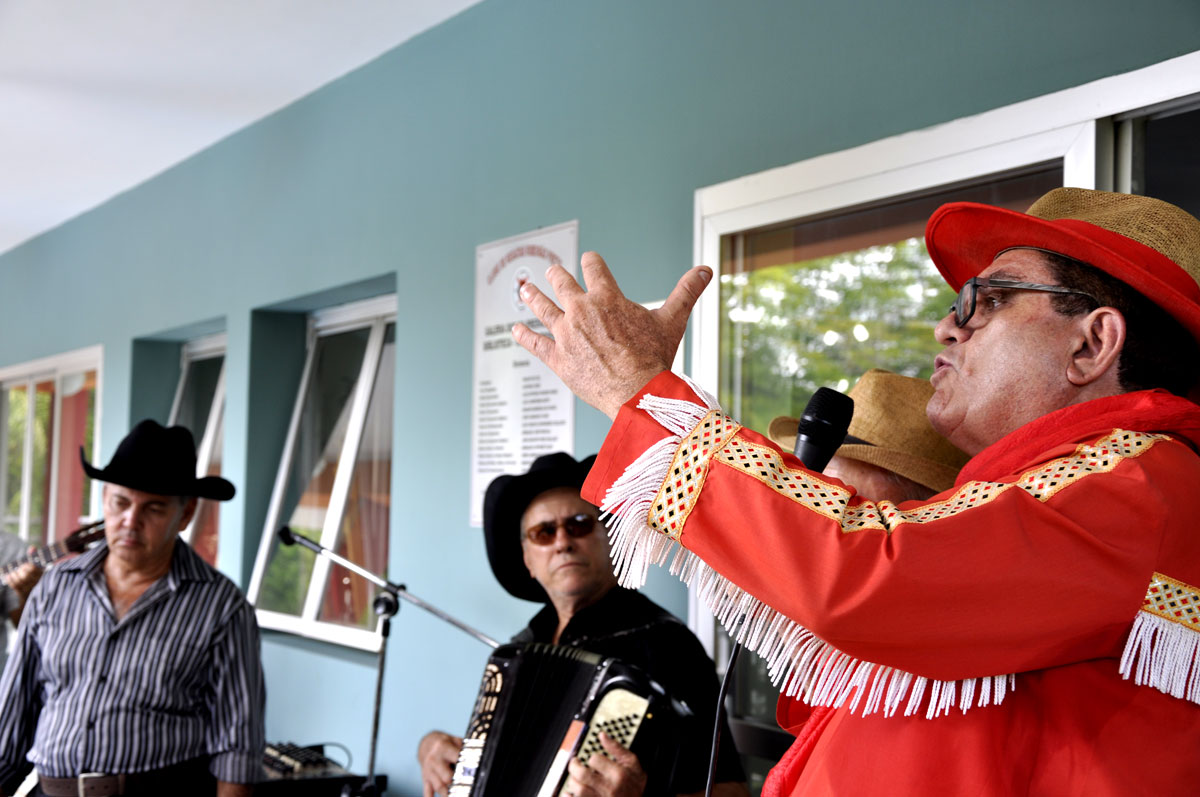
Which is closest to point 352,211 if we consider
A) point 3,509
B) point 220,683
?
point 220,683

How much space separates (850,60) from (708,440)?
1.64 m

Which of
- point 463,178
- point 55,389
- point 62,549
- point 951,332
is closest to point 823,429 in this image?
point 951,332

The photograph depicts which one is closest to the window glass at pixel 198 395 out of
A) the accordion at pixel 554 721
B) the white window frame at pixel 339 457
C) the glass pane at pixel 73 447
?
the glass pane at pixel 73 447

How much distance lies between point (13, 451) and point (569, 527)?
21.0 ft

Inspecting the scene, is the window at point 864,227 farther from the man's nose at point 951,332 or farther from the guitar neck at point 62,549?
the guitar neck at point 62,549

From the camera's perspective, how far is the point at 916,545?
0.93 meters

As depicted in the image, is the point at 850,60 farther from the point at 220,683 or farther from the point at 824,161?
Result: the point at 220,683

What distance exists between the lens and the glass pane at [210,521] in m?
5.40

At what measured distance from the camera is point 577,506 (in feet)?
8.14

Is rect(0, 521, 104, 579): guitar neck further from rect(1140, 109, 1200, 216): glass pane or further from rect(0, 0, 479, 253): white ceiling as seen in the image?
rect(1140, 109, 1200, 216): glass pane

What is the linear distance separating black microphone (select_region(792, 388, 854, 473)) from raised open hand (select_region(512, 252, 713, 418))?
0.87 feet

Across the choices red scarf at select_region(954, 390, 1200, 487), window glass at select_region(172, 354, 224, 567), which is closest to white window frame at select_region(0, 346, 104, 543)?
window glass at select_region(172, 354, 224, 567)

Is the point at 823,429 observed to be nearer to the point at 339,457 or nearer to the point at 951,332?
the point at 951,332

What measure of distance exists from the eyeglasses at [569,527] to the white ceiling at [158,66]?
196cm
